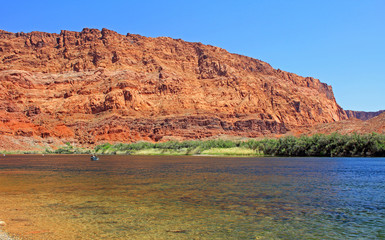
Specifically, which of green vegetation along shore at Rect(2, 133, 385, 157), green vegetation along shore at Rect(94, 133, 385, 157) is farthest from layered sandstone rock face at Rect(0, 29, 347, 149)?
green vegetation along shore at Rect(94, 133, 385, 157)

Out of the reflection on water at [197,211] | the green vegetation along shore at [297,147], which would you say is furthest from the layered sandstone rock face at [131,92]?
the reflection on water at [197,211]

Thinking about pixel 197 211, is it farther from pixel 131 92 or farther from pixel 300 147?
pixel 131 92

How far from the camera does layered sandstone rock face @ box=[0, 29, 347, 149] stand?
5256 inches

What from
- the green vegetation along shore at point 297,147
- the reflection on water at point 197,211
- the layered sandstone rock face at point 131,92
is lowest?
the reflection on water at point 197,211

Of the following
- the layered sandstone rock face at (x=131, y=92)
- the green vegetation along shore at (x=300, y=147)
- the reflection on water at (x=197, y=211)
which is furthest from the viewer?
the layered sandstone rock face at (x=131, y=92)

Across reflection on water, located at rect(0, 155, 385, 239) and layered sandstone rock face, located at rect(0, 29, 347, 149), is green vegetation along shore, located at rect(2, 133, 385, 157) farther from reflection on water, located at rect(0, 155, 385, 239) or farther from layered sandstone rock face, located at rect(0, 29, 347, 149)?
reflection on water, located at rect(0, 155, 385, 239)

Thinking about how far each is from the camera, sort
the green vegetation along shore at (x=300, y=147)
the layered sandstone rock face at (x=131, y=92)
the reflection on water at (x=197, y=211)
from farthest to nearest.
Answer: the layered sandstone rock face at (x=131, y=92), the green vegetation along shore at (x=300, y=147), the reflection on water at (x=197, y=211)

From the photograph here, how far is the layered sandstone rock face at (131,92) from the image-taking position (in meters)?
134

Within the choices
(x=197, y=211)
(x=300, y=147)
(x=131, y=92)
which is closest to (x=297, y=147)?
(x=300, y=147)

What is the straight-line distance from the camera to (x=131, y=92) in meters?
147

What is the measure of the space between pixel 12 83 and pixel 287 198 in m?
154

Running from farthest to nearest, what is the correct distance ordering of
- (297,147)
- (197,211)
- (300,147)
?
(297,147), (300,147), (197,211)

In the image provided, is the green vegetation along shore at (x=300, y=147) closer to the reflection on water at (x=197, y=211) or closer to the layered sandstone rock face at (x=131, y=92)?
the reflection on water at (x=197, y=211)

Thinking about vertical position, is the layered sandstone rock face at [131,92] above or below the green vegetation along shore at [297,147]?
above
